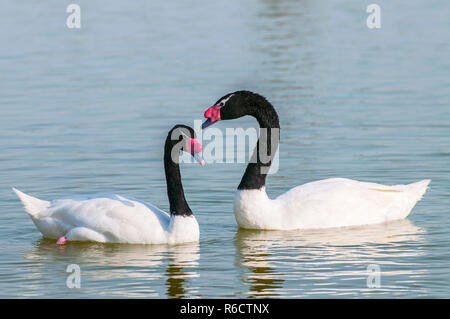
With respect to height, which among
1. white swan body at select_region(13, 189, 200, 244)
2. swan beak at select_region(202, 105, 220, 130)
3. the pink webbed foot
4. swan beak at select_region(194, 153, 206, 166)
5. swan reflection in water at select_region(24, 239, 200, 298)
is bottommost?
swan reflection in water at select_region(24, 239, 200, 298)

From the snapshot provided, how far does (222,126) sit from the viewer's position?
69.5ft

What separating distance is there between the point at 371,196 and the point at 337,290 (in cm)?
347

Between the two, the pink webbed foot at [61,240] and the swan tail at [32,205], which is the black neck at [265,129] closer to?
the pink webbed foot at [61,240]

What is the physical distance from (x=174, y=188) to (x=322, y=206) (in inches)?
82.8

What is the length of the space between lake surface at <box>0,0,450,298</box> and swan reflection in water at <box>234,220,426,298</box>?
0.11 feet

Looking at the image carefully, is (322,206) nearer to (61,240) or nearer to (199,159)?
(199,159)

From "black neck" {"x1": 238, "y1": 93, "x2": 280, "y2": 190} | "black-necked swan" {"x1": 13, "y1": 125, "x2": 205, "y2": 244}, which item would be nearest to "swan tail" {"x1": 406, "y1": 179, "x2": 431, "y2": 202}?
"black neck" {"x1": 238, "y1": 93, "x2": 280, "y2": 190}

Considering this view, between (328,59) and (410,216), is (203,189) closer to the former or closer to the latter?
(410,216)

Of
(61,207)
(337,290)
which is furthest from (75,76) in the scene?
(337,290)

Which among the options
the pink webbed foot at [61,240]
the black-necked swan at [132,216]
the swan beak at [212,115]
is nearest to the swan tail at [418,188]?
the swan beak at [212,115]

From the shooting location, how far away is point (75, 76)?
26.5m

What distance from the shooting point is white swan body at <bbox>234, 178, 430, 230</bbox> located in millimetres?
14617

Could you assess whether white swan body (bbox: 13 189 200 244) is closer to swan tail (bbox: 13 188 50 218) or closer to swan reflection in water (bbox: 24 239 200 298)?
swan tail (bbox: 13 188 50 218)

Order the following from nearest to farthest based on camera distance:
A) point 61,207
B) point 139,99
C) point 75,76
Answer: point 61,207, point 139,99, point 75,76
